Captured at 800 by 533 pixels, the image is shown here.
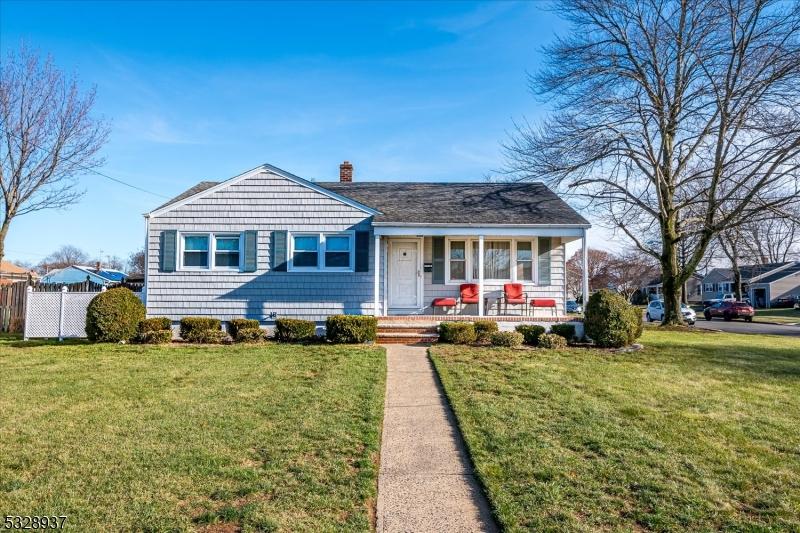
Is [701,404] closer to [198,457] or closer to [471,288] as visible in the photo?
[198,457]

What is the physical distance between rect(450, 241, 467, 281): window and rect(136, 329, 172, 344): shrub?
7.87 m

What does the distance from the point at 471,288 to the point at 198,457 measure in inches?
420

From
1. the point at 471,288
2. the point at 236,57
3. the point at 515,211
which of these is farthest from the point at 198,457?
the point at 236,57

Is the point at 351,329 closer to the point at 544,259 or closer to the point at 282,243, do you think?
the point at 282,243

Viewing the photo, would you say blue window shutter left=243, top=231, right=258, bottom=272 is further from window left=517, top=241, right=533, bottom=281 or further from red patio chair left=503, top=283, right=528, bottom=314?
window left=517, top=241, right=533, bottom=281

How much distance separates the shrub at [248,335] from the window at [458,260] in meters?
5.94

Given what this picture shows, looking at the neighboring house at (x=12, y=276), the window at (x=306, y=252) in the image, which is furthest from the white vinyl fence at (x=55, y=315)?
the window at (x=306, y=252)

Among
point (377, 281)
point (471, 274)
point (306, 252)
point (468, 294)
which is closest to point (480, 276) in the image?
point (468, 294)

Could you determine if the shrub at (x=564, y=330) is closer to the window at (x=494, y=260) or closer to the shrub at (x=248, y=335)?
the window at (x=494, y=260)

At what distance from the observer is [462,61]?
14.9 m

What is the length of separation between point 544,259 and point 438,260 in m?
3.22

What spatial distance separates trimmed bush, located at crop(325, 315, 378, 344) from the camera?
10867mm

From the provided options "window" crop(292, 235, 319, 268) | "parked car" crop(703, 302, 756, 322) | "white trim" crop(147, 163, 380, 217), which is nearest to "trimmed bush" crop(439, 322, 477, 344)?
"white trim" crop(147, 163, 380, 217)

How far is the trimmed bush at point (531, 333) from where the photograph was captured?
36.3 feet
